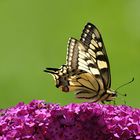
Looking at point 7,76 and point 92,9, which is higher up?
point 92,9

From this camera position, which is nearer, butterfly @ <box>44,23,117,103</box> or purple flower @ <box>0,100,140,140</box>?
purple flower @ <box>0,100,140,140</box>

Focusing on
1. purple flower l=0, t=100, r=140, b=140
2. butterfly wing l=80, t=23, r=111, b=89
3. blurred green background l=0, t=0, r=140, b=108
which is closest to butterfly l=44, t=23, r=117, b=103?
butterfly wing l=80, t=23, r=111, b=89

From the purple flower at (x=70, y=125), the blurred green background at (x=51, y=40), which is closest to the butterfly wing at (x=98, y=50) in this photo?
the purple flower at (x=70, y=125)

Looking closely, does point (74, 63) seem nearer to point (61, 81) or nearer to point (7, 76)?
point (61, 81)

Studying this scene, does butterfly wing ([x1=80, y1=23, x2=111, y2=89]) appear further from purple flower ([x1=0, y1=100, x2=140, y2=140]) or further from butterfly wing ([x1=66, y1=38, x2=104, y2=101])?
purple flower ([x1=0, y1=100, x2=140, y2=140])

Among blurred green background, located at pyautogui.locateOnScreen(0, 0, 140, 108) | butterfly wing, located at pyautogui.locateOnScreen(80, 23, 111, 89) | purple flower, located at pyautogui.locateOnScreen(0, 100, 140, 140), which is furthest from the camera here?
blurred green background, located at pyautogui.locateOnScreen(0, 0, 140, 108)

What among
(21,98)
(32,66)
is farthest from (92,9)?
(21,98)

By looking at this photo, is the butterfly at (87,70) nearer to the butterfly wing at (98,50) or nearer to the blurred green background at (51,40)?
the butterfly wing at (98,50)
